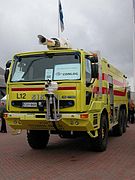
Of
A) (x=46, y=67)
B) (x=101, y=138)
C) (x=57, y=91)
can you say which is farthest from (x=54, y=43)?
(x=101, y=138)

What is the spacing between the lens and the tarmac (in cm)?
717

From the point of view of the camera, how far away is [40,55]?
933 centimetres

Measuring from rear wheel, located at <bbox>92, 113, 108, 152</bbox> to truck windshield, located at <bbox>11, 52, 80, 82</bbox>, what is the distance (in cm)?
207

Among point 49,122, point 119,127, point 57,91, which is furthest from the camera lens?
point 119,127

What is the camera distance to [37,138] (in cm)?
1077

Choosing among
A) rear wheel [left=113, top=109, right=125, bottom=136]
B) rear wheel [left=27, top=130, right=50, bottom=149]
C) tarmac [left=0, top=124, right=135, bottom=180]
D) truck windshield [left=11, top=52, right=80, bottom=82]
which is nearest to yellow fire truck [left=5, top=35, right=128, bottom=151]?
truck windshield [left=11, top=52, right=80, bottom=82]

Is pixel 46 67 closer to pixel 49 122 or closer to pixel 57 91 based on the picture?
pixel 57 91

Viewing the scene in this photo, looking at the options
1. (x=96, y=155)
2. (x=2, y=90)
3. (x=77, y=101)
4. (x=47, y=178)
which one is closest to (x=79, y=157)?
(x=96, y=155)

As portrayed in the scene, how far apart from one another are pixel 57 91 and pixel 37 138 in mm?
2758

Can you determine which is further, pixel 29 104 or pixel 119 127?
pixel 119 127

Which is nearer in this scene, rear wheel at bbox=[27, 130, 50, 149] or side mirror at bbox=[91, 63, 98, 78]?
side mirror at bbox=[91, 63, 98, 78]

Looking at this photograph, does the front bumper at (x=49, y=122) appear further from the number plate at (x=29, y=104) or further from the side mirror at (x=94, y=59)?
the side mirror at (x=94, y=59)

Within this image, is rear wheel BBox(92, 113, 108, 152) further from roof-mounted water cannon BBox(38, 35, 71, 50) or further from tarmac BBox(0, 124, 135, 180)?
roof-mounted water cannon BBox(38, 35, 71, 50)

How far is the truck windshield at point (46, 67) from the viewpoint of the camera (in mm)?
8844
